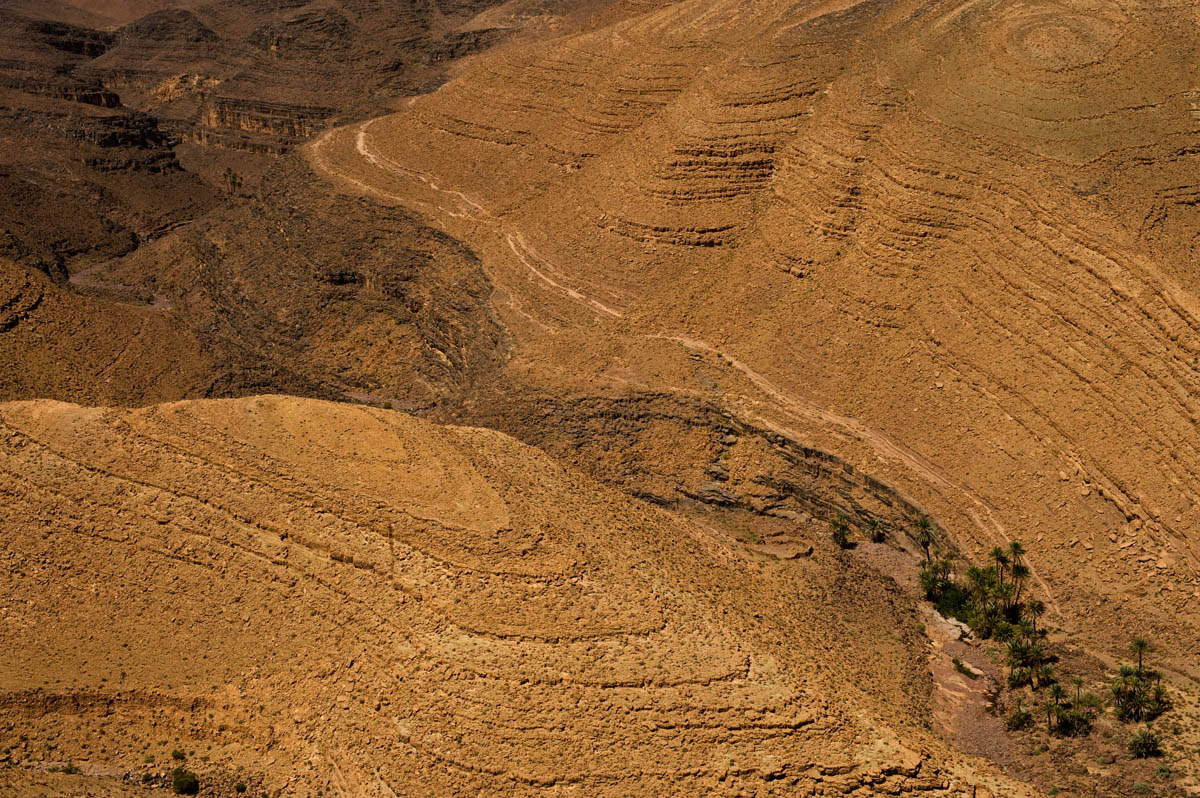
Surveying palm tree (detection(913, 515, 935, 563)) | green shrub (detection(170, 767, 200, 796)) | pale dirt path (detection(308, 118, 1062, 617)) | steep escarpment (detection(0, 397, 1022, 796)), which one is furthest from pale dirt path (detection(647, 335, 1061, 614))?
green shrub (detection(170, 767, 200, 796))

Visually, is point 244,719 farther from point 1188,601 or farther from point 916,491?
point 1188,601

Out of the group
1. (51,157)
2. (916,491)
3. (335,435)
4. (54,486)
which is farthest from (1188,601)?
(51,157)

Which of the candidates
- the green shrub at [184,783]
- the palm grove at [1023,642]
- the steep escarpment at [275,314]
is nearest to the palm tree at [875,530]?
the palm grove at [1023,642]

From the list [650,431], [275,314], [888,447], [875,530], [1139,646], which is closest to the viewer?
[1139,646]

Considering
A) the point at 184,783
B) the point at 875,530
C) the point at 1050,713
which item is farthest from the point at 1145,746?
the point at 184,783

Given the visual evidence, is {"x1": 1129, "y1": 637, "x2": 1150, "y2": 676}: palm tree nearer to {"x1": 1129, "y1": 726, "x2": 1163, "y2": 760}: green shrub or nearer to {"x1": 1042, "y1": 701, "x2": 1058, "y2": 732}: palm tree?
{"x1": 1129, "y1": 726, "x2": 1163, "y2": 760}: green shrub

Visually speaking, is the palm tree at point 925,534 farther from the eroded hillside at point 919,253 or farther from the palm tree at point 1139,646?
the palm tree at point 1139,646

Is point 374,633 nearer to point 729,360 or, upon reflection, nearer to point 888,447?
point 888,447
